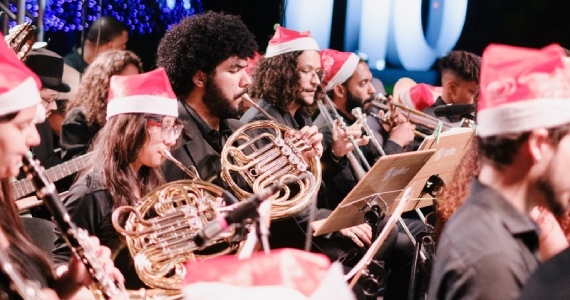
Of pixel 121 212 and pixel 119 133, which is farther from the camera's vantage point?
pixel 119 133

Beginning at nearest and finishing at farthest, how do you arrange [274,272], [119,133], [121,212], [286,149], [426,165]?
[274,272] → [121,212] → [119,133] → [286,149] → [426,165]

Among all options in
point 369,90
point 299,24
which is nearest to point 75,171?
point 369,90

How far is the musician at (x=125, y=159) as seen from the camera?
330cm

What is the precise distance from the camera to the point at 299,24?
379 inches

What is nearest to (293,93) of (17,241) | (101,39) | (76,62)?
(101,39)

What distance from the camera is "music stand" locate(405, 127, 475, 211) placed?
4.50 metres

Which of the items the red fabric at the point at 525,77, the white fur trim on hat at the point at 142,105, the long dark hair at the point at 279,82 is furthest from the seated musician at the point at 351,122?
the red fabric at the point at 525,77

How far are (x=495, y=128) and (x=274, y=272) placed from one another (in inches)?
37.7

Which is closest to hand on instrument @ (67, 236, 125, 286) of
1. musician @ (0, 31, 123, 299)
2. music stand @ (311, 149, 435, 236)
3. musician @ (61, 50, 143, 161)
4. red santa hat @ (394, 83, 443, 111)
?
musician @ (0, 31, 123, 299)

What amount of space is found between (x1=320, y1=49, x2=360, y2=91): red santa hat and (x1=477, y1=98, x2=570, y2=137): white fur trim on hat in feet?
13.4

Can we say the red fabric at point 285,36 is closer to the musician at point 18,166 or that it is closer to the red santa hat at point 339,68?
the red santa hat at point 339,68

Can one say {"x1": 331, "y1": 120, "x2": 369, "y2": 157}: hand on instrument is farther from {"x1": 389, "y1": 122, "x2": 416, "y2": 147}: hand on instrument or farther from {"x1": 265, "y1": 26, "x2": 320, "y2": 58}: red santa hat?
{"x1": 389, "y1": 122, "x2": 416, "y2": 147}: hand on instrument

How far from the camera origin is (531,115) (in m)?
2.13

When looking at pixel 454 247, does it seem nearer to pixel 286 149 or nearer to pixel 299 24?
pixel 286 149
